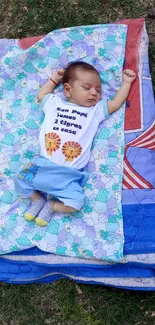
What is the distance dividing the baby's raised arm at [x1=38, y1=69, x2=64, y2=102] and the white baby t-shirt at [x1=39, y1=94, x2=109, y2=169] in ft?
0.30

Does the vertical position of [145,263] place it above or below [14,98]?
below

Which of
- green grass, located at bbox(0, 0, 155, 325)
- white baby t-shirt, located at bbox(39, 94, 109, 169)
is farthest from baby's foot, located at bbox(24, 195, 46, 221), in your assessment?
green grass, located at bbox(0, 0, 155, 325)

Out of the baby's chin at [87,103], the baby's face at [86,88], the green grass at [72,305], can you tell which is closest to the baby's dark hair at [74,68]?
the baby's face at [86,88]

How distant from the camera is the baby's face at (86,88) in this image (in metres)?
3.02

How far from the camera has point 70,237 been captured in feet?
9.52

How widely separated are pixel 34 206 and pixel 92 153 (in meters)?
0.46

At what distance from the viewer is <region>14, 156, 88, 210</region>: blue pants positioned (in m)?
2.86

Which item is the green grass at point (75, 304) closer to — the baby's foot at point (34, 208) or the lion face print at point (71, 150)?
the baby's foot at point (34, 208)

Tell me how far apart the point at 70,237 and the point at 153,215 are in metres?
0.49

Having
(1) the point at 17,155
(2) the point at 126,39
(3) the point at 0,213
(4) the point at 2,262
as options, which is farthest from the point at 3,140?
(2) the point at 126,39

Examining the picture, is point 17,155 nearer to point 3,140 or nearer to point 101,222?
point 3,140

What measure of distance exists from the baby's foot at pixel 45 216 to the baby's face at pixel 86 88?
0.65 metres

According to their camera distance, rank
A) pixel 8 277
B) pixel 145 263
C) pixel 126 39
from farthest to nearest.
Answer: pixel 126 39, pixel 8 277, pixel 145 263

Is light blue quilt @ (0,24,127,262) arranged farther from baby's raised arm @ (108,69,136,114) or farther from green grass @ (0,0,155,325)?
green grass @ (0,0,155,325)
